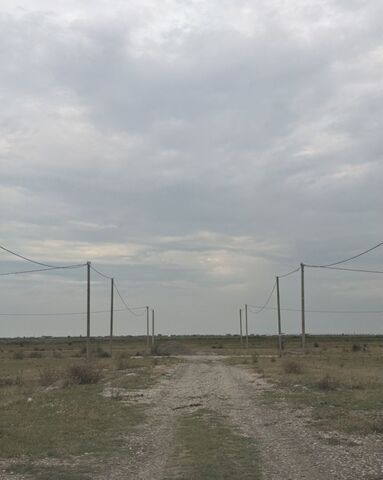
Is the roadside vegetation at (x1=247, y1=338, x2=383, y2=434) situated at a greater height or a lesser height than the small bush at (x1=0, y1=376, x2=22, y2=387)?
greater

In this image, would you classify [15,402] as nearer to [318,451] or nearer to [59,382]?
[59,382]

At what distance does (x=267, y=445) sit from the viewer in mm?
11562

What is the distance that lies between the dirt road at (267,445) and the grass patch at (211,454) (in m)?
0.15

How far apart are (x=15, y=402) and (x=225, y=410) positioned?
22.8 feet

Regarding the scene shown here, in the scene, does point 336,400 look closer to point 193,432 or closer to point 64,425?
point 193,432

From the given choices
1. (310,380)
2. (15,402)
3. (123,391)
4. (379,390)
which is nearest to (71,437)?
(15,402)

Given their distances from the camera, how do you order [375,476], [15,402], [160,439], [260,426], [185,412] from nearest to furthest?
[375,476] → [160,439] → [260,426] → [185,412] → [15,402]

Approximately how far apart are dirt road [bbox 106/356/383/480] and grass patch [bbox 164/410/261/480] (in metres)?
0.15

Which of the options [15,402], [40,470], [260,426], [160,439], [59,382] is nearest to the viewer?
[40,470]

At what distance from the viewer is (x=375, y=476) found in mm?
8773

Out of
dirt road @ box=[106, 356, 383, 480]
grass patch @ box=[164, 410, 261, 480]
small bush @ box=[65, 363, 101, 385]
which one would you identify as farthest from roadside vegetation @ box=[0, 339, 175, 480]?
grass patch @ box=[164, 410, 261, 480]

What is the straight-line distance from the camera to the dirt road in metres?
9.11

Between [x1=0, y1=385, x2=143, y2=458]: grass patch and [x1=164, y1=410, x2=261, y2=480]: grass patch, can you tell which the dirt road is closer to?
[x1=164, y1=410, x2=261, y2=480]: grass patch

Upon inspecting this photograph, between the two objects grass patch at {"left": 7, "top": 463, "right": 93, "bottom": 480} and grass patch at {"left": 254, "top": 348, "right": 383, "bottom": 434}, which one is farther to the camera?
grass patch at {"left": 254, "top": 348, "right": 383, "bottom": 434}
